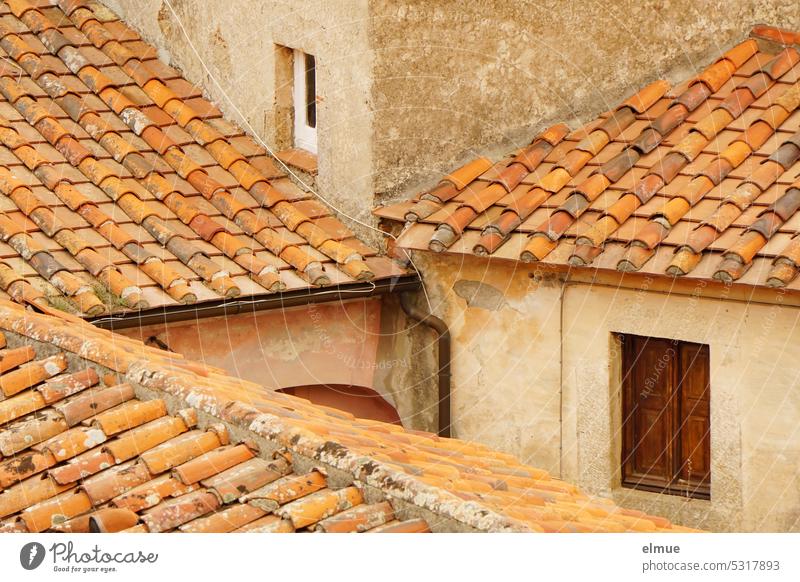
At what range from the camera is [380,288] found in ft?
32.5

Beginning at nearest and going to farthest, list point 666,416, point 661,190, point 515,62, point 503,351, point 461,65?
point 661,190 < point 666,416 < point 503,351 < point 461,65 < point 515,62

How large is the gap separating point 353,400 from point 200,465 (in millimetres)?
4299

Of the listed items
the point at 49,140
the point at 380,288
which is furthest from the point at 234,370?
the point at 49,140

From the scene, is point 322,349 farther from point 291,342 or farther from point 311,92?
point 311,92

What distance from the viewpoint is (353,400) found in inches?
412

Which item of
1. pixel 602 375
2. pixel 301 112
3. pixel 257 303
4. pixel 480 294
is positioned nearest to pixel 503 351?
pixel 480 294

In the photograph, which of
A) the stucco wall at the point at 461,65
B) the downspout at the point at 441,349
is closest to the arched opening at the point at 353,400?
the downspout at the point at 441,349

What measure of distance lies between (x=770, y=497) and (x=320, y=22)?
12.9ft

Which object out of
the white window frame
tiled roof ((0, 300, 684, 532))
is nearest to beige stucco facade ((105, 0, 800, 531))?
the white window frame

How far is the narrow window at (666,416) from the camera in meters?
9.23

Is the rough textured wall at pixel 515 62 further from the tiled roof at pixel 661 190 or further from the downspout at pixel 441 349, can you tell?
the downspout at pixel 441 349
